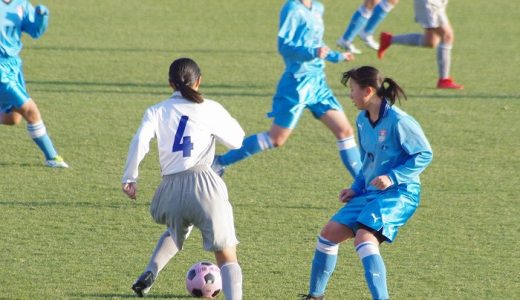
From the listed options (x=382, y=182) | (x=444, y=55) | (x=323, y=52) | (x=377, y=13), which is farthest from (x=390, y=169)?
(x=377, y=13)

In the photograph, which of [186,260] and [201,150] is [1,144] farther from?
[201,150]

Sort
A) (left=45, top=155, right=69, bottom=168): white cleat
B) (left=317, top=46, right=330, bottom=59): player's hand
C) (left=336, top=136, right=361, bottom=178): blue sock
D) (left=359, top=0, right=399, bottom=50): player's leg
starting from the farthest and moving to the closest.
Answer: (left=359, top=0, right=399, bottom=50): player's leg → (left=45, top=155, right=69, bottom=168): white cleat → (left=336, top=136, right=361, bottom=178): blue sock → (left=317, top=46, right=330, bottom=59): player's hand

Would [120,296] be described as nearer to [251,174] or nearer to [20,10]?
[251,174]

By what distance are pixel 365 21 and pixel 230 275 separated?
9.79 m

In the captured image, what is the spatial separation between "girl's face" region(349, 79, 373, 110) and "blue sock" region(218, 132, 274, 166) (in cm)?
305

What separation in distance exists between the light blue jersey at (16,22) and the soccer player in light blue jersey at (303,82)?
2208 mm

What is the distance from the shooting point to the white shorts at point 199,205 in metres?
6.27

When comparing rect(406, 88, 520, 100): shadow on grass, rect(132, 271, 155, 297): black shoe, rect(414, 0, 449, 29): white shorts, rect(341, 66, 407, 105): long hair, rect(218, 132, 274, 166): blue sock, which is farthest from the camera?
rect(414, 0, 449, 29): white shorts

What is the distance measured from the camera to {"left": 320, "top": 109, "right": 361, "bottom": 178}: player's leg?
30.7 feet

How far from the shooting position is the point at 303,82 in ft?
30.4

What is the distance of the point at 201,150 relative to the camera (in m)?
6.36

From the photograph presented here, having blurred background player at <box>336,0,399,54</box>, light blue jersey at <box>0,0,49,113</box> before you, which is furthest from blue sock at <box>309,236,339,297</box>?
blurred background player at <box>336,0,399,54</box>

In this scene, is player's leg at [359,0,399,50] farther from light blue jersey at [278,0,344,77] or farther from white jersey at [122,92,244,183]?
white jersey at [122,92,244,183]

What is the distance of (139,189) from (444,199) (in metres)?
2.57
